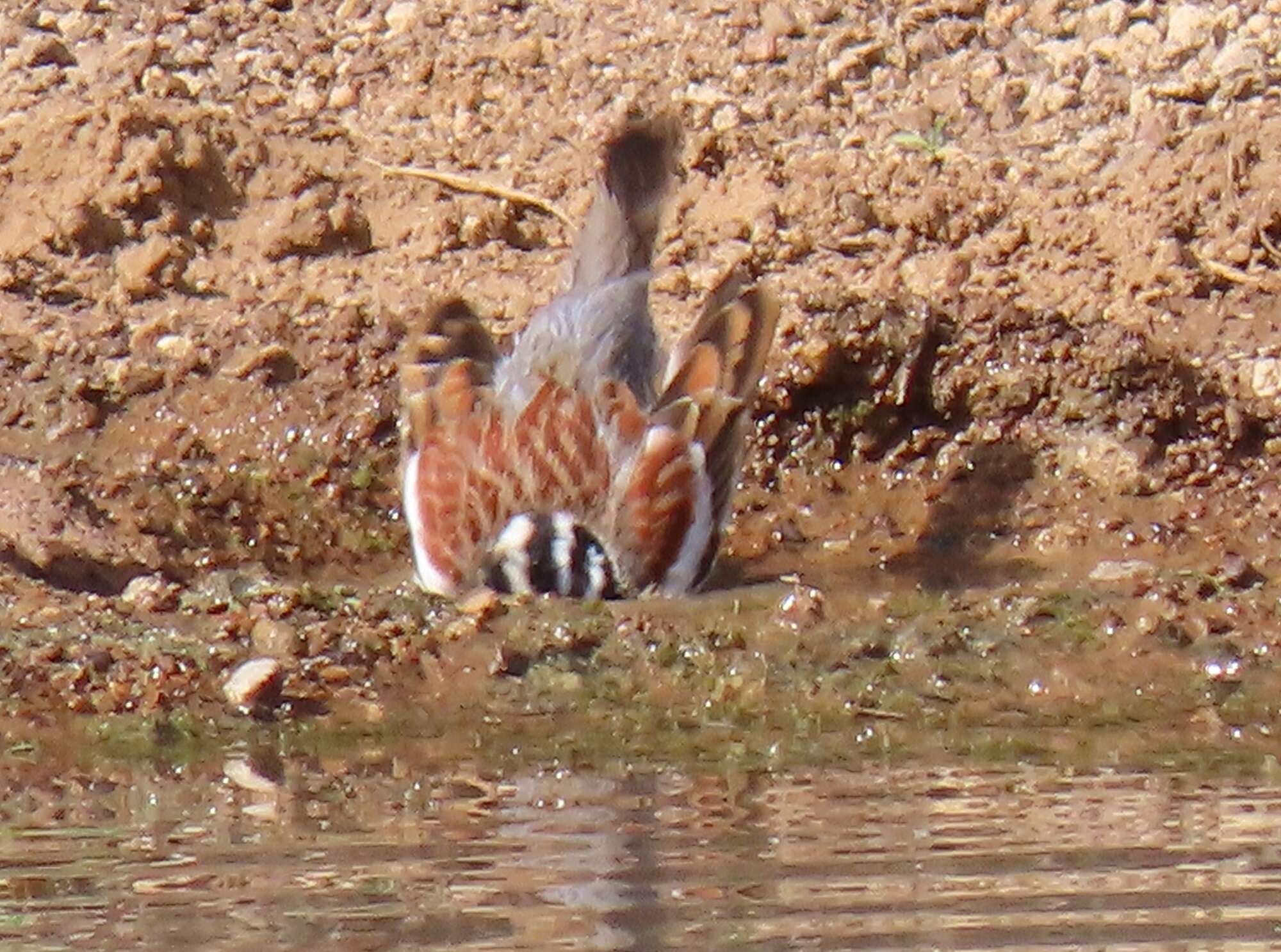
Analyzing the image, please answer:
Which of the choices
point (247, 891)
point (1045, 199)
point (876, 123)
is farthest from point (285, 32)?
point (247, 891)

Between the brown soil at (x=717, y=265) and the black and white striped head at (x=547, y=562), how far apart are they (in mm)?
289

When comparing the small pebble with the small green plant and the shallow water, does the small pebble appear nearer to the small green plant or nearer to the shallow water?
the shallow water

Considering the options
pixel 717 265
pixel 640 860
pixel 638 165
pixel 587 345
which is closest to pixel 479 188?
pixel 638 165

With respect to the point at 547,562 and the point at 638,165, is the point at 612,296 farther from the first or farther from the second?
the point at 547,562

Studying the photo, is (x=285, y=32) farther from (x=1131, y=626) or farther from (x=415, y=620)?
(x=1131, y=626)

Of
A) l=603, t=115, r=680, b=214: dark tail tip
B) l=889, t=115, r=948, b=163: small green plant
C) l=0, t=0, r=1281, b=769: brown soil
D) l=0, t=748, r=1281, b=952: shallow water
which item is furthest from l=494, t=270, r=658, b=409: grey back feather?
l=0, t=748, r=1281, b=952: shallow water

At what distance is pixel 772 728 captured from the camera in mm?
6379

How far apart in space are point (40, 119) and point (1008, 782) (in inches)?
179

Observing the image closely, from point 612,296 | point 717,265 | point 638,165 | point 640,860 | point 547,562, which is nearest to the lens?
point 640,860

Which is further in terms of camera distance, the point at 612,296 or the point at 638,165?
the point at 638,165

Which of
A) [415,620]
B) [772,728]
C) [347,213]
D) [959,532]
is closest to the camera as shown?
[772,728]

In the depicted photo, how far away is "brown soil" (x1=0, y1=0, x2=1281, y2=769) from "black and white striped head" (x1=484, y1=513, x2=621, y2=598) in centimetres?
29

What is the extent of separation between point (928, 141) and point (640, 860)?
442cm

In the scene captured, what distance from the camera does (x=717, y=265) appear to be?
864cm
